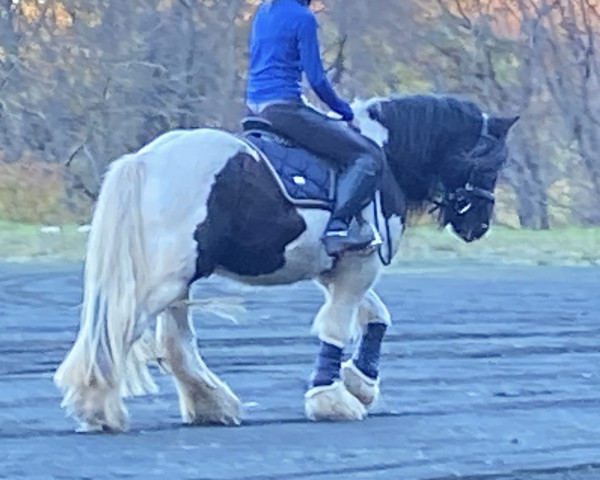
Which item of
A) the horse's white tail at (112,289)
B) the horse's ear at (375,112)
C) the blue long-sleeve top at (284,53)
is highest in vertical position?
the blue long-sleeve top at (284,53)

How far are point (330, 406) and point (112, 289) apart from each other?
4.50 feet

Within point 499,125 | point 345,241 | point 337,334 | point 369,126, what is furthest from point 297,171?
point 499,125

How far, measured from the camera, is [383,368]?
11.9 meters

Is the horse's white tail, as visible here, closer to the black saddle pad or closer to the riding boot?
the black saddle pad

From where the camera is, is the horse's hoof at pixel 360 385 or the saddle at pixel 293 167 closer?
the saddle at pixel 293 167

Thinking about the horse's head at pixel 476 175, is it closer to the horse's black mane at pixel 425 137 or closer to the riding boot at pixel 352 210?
→ the horse's black mane at pixel 425 137

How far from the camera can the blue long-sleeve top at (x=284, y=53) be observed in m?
9.25

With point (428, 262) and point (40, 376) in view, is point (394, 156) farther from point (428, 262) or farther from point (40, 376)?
point (428, 262)

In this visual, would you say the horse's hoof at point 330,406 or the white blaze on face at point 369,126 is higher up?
the white blaze on face at point 369,126

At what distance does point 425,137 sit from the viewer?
32.7 feet

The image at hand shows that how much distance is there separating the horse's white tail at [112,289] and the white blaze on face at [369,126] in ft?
4.89

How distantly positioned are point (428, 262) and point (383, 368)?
1444cm

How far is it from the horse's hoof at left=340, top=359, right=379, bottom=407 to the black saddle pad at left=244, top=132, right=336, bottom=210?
3.09 ft

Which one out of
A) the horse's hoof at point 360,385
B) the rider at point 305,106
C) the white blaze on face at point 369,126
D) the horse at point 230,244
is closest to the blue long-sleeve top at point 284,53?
the rider at point 305,106
